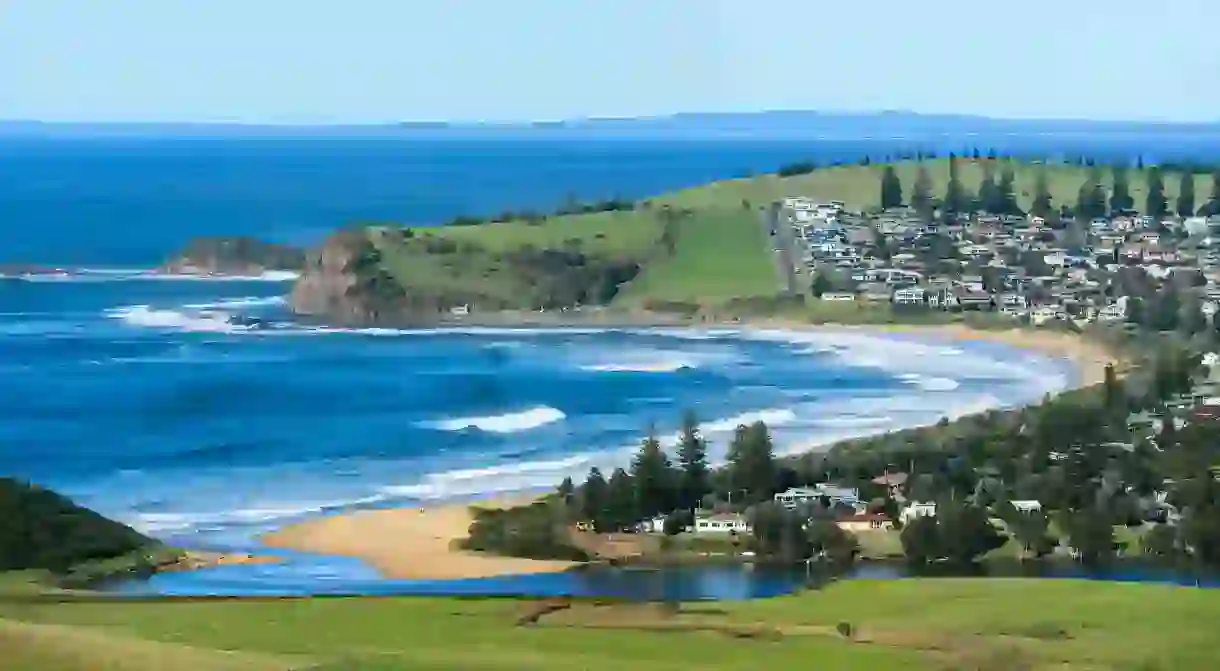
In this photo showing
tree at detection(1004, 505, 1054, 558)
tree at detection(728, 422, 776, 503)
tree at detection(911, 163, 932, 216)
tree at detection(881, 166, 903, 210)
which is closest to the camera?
tree at detection(1004, 505, 1054, 558)

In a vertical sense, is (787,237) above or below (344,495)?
above

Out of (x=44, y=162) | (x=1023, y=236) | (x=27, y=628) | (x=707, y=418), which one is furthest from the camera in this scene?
(x=44, y=162)

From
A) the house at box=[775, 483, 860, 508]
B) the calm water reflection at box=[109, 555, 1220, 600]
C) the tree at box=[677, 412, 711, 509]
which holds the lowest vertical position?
the calm water reflection at box=[109, 555, 1220, 600]

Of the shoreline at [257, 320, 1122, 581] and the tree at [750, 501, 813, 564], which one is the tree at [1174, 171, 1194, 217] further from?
the tree at [750, 501, 813, 564]

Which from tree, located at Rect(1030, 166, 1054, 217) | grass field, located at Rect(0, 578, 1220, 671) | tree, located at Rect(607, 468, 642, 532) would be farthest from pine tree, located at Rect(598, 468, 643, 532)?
tree, located at Rect(1030, 166, 1054, 217)

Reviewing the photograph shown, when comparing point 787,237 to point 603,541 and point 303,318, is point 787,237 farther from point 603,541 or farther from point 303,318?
point 603,541

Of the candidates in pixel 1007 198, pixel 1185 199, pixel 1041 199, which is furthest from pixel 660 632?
pixel 1007 198

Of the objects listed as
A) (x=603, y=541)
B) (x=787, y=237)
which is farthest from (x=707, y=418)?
(x=787, y=237)
